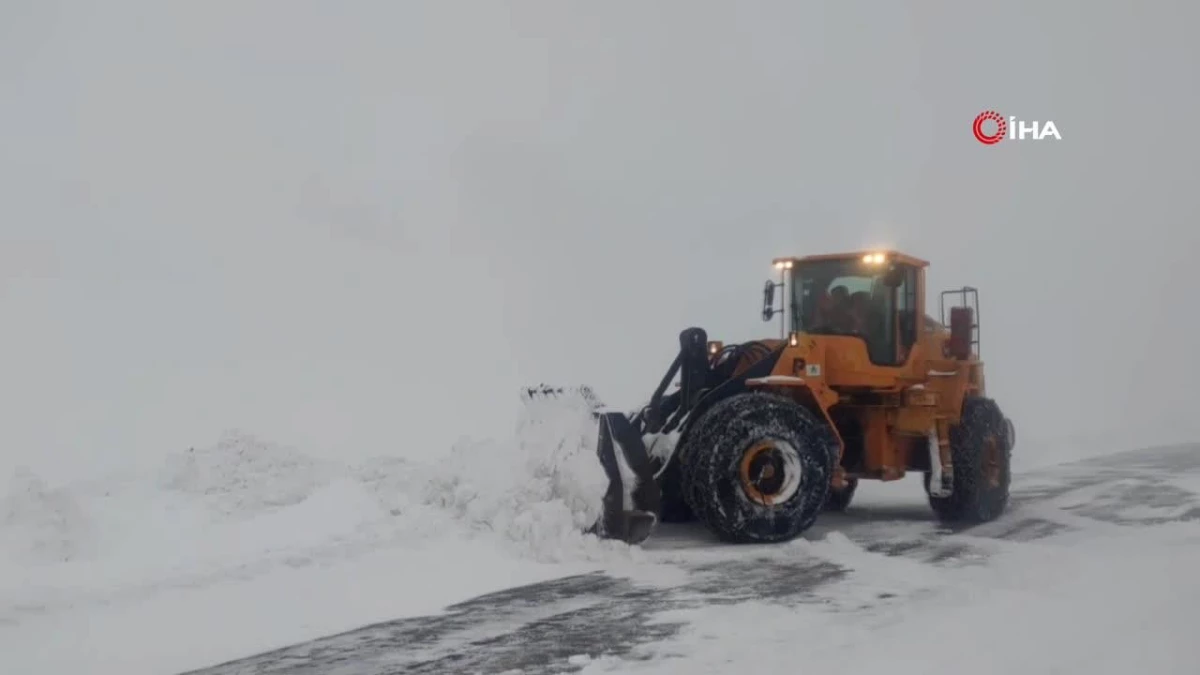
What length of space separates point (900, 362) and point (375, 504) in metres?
4.89

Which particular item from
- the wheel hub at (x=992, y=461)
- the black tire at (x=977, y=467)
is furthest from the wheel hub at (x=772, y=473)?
the wheel hub at (x=992, y=461)

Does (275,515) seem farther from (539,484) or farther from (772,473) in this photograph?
(772,473)

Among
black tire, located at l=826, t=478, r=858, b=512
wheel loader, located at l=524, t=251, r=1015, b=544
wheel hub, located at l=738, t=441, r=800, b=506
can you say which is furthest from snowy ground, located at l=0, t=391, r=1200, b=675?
black tire, located at l=826, t=478, r=858, b=512

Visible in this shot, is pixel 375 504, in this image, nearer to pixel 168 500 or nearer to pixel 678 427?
pixel 168 500

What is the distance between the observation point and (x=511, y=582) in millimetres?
6828

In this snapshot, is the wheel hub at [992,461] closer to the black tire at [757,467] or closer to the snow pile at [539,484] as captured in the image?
the black tire at [757,467]

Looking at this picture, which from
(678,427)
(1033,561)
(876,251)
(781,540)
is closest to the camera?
(1033,561)

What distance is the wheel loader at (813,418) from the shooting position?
Answer: 820cm

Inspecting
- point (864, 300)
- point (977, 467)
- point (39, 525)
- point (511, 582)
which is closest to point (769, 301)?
point (864, 300)

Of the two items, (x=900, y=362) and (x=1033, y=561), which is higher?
(x=900, y=362)

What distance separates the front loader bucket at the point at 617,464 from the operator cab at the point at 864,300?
246 centimetres

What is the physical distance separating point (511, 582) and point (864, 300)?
4.71 meters

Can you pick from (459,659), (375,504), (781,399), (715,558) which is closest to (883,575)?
(715,558)

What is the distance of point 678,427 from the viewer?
881 centimetres
